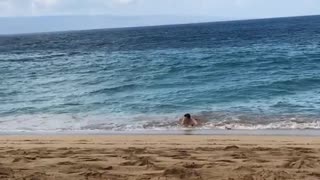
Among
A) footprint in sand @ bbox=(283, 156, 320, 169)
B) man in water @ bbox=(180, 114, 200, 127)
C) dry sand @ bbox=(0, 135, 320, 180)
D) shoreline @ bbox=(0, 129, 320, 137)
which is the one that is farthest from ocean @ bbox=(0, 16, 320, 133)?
footprint in sand @ bbox=(283, 156, 320, 169)

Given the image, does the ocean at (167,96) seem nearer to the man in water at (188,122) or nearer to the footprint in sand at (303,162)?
the man in water at (188,122)

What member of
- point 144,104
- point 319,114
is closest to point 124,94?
point 144,104

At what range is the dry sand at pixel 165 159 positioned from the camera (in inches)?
302

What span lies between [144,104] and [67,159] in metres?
9.98

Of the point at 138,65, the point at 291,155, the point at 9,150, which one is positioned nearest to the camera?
the point at 291,155

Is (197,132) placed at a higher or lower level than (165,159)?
lower

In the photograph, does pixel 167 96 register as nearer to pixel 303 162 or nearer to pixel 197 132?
pixel 197 132

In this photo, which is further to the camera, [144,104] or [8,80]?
[8,80]

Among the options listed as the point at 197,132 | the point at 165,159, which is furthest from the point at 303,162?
the point at 197,132

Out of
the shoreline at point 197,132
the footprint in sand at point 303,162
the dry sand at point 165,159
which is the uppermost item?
the footprint in sand at point 303,162

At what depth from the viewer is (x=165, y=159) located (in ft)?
28.7

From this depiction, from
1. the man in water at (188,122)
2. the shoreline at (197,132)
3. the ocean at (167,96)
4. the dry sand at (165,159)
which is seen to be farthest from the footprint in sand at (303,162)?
the man in water at (188,122)

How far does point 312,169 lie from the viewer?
25.4 feet

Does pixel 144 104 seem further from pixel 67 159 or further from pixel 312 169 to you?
pixel 312 169
